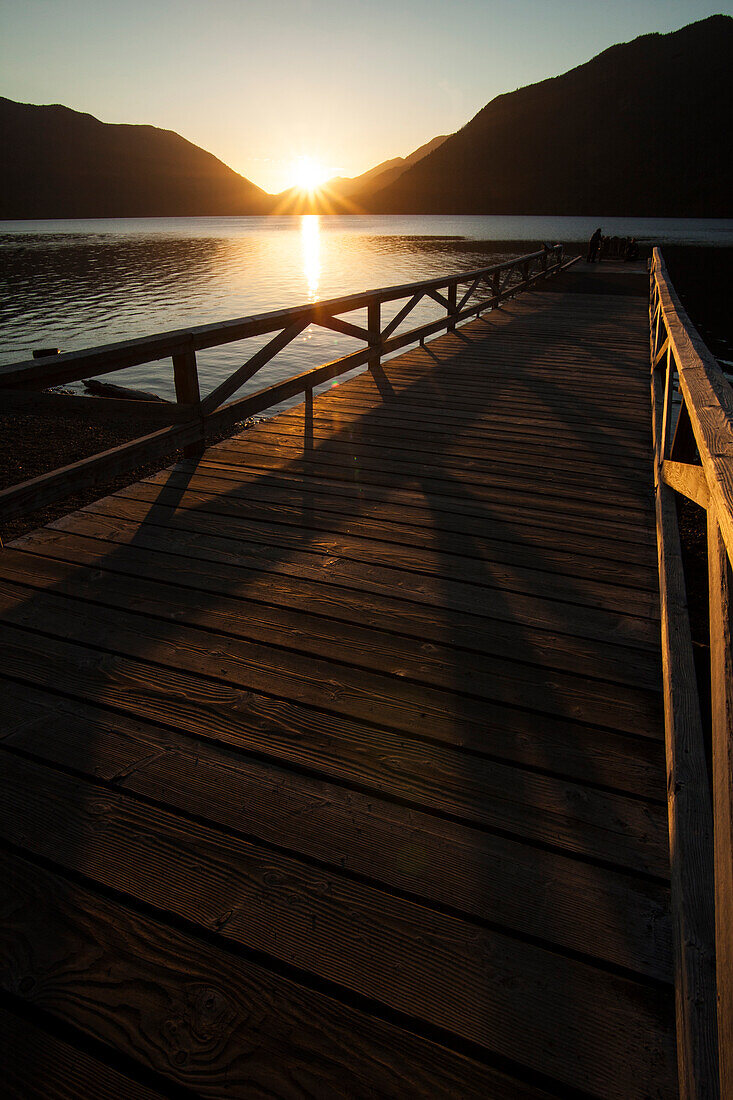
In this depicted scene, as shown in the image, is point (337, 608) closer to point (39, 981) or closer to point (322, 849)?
point (322, 849)

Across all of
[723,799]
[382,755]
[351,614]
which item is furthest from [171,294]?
[723,799]

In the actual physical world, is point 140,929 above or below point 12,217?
below

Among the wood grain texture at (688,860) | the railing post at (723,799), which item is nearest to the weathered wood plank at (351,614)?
the wood grain texture at (688,860)

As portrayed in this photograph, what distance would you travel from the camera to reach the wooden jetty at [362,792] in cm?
126

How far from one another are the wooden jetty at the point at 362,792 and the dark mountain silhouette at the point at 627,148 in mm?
178188

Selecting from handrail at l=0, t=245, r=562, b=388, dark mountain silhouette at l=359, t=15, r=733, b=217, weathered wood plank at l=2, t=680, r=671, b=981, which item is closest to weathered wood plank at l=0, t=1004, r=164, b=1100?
weathered wood plank at l=2, t=680, r=671, b=981

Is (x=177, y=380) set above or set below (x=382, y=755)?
above

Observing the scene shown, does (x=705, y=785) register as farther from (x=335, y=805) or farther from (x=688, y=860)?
(x=335, y=805)

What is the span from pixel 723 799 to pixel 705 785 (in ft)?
2.96

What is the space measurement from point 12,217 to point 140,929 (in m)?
236

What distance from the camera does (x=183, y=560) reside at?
127 inches

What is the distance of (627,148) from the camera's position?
6565 inches

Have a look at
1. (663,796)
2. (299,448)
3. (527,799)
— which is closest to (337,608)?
(527,799)

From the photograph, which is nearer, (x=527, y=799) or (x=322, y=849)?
(x=322, y=849)
